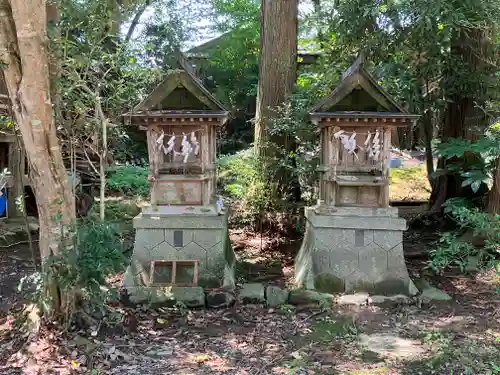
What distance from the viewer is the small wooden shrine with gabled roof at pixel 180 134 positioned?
20.8 feet

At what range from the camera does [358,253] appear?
654cm

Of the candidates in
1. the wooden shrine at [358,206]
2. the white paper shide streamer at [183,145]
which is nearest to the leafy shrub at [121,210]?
the white paper shide streamer at [183,145]

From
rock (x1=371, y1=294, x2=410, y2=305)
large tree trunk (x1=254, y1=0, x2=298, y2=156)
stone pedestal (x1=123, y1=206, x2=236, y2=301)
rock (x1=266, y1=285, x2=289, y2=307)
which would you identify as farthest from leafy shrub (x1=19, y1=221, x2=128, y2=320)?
large tree trunk (x1=254, y1=0, x2=298, y2=156)

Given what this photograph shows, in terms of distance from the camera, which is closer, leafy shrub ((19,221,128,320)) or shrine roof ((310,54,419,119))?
leafy shrub ((19,221,128,320))

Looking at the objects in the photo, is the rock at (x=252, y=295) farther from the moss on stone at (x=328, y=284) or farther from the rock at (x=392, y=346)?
the rock at (x=392, y=346)

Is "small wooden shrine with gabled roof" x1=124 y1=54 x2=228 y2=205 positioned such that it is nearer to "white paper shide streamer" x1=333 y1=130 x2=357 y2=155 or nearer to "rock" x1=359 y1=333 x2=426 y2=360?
"white paper shide streamer" x1=333 y1=130 x2=357 y2=155

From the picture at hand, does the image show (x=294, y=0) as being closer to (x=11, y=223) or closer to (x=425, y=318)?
(x=425, y=318)

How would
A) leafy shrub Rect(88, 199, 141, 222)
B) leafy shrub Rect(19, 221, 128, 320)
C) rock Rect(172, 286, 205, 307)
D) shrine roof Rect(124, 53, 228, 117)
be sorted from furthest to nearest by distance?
leafy shrub Rect(88, 199, 141, 222) → shrine roof Rect(124, 53, 228, 117) → rock Rect(172, 286, 205, 307) → leafy shrub Rect(19, 221, 128, 320)

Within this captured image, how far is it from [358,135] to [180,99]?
260 cm

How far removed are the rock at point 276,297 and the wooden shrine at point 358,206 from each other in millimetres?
460

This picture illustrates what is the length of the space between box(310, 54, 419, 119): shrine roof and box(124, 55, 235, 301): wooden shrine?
4.77 feet

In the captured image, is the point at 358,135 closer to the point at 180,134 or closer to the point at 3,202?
the point at 180,134

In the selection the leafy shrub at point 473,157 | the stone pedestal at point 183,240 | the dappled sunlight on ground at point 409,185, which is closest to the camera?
the stone pedestal at point 183,240

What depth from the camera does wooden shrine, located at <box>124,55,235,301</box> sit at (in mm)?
6430
